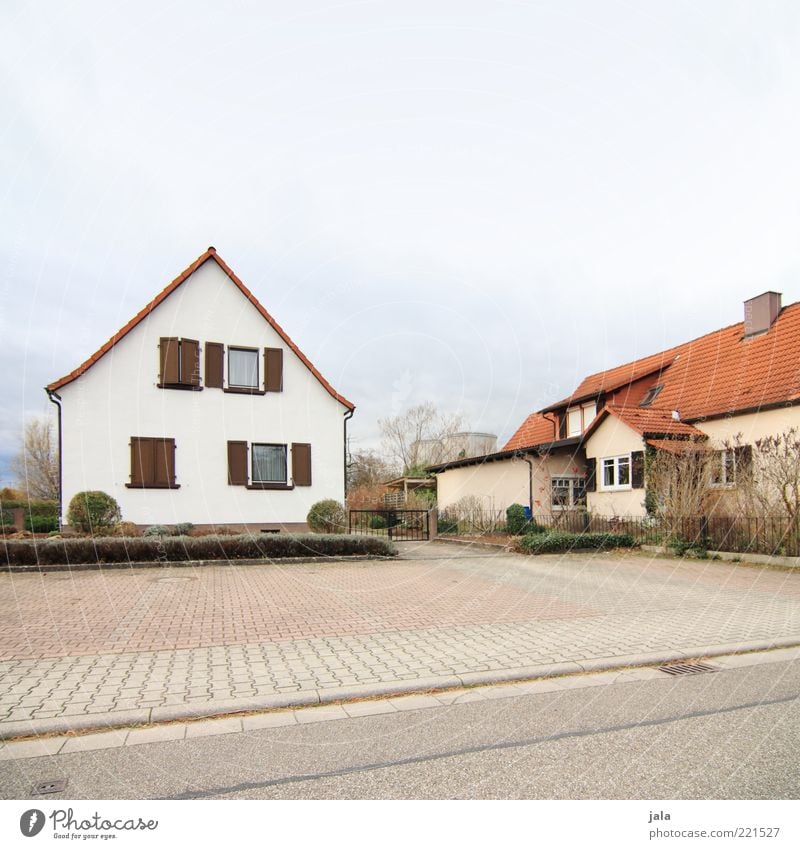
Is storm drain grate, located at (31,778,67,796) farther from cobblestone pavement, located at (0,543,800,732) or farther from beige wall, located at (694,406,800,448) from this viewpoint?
beige wall, located at (694,406,800,448)

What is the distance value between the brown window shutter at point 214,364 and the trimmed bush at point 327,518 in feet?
18.9

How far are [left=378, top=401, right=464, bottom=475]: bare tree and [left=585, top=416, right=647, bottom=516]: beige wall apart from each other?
235 inches

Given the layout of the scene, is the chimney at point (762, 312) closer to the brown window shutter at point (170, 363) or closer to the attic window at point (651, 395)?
the attic window at point (651, 395)

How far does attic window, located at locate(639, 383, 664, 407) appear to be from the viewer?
2523 centimetres

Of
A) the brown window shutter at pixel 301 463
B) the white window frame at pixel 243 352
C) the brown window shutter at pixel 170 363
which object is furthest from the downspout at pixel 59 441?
the brown window shutter at pixel 301 463

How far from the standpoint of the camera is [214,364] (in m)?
21.1

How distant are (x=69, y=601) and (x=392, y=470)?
24.2m

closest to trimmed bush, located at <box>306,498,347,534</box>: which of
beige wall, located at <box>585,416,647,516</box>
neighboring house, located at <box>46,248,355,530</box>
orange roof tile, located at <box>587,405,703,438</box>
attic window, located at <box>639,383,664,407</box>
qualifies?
neighboring house, located at <box>46,248,355,530</box>

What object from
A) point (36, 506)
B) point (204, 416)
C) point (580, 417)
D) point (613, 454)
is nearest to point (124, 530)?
point (204, 416)

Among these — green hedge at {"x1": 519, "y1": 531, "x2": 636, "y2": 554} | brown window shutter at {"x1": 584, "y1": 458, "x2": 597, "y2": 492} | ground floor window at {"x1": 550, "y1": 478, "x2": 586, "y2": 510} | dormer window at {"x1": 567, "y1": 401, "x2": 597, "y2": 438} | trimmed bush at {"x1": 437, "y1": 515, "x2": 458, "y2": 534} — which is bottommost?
trimmed bush at {"x1": 437, "y1": 515, "x2": 458, "y2": 534}

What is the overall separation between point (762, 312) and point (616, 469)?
8.05 meters

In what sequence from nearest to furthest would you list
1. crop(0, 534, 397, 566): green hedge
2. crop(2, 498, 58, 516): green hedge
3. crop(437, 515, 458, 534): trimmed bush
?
crop(0, 534, 397, 566): green hedge < crop(2, 498, 58, 516): green hedge < crop(437, 515, 458, 534): trimmed bush

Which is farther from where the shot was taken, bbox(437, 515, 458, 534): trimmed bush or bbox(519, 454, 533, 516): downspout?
bbox(519, 454, 533, 516): downspout

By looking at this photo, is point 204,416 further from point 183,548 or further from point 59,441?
point 183,548
